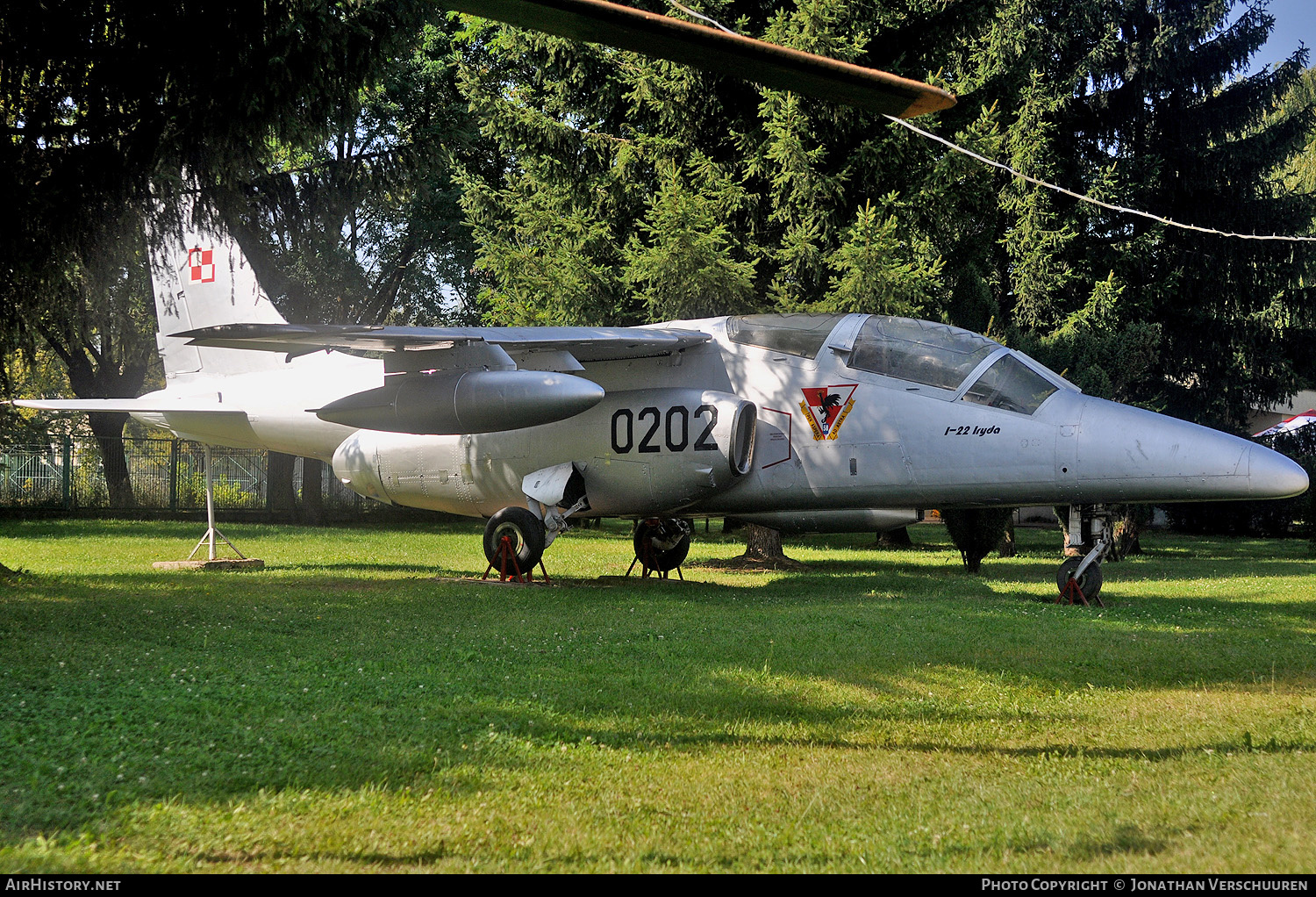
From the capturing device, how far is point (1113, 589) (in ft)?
46.3

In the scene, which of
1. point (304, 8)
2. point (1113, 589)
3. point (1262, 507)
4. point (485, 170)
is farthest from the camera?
point (1262, 507)

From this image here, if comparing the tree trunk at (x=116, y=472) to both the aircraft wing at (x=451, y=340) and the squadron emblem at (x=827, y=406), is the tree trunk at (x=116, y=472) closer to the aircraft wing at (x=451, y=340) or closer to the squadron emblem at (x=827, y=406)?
the aircraft wing at (x=451, y=340)

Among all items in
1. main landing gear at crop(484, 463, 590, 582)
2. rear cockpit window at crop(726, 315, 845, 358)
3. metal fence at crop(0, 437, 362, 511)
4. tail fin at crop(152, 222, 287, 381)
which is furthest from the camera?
metal fence at crop(0, 437, 362, 511)

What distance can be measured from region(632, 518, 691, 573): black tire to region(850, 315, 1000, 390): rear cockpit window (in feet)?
15.3

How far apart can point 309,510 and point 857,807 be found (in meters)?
27.1

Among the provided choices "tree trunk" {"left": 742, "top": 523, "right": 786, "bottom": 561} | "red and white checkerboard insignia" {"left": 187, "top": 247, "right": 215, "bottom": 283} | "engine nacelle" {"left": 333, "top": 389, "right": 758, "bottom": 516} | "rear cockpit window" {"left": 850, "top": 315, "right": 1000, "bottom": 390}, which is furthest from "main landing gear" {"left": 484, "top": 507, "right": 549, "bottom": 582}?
"red and white checkerboard insignia" {"left": 187, "top": 247, "right": 215, "bottom": 283}

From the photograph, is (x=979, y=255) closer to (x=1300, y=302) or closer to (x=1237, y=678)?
(x=1300, y=302)

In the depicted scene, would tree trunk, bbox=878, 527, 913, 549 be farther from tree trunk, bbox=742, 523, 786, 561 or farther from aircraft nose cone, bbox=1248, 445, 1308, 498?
aircraft nose cone, bbox=1248, 445, 1308, 498

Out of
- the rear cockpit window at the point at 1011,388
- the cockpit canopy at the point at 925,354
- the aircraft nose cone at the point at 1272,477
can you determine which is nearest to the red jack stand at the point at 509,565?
the cockpit canopy at the point at 925,354

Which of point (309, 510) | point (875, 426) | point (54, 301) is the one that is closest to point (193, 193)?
point (54, 301)

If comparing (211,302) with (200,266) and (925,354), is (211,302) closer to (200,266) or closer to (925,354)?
(200,266)

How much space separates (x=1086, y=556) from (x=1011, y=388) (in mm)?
2376

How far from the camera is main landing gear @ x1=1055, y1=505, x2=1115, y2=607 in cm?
1144

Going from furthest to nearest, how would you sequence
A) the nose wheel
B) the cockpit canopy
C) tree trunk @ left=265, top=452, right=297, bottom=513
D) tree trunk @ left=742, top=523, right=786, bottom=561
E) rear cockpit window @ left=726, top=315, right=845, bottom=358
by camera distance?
1. tree trunk @ left=265, top=452, right=297, bottom=513
2. tree trunk @ left=742, top=523, right=786, bottom=561
3. rear cockpit window @ left=726, top=315, right=845, bottom=358
4. the nose wheel
5. the cockpit canopy
